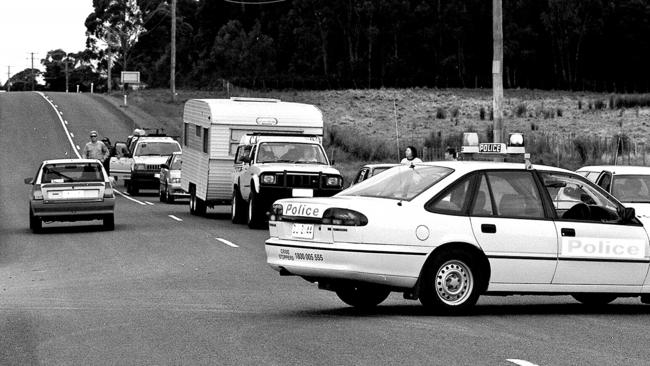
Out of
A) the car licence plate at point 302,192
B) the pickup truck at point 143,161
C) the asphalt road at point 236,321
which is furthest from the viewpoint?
the pickup truck at point 143,161

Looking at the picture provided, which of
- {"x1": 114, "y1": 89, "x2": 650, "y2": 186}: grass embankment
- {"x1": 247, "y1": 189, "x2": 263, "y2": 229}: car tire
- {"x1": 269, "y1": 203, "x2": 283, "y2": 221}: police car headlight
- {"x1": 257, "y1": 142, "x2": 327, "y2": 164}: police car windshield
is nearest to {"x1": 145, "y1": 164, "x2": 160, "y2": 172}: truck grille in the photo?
{"x1": 114, "y1": 89, "x2": 650, "y2": 186}: grass embankment

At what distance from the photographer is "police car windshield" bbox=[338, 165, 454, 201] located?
12.3 m

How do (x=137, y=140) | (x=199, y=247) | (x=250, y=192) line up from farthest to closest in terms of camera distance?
1. (x=137, y=140)
2. (x=250, y=192)
3. (x=199, y=247)

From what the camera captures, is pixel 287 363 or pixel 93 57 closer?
pixel 287 363

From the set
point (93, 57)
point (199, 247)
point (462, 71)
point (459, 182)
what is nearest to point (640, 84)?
point (462, 71)

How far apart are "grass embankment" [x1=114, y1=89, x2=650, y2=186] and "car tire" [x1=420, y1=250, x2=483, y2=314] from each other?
→ 2528 cm

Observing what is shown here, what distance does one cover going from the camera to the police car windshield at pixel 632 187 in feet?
61.3

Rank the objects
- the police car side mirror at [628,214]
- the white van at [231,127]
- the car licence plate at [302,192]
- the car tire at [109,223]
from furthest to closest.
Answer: the white van at [231,127] → the car tire at [109,223] → the car licence plate at [302,192] → the police car side mirror at [628,214]

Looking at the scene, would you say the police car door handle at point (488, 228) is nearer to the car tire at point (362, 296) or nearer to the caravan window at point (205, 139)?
the car tire at point (362, 296)

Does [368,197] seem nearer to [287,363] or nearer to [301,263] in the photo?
Answer: [301,263]

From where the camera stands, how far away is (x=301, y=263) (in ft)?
39.4

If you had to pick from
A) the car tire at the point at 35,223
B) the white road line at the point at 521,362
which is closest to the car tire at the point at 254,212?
the car tire at the point at 35,223

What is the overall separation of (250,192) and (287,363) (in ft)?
55.8

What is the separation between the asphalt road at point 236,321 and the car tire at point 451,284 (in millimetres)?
170
